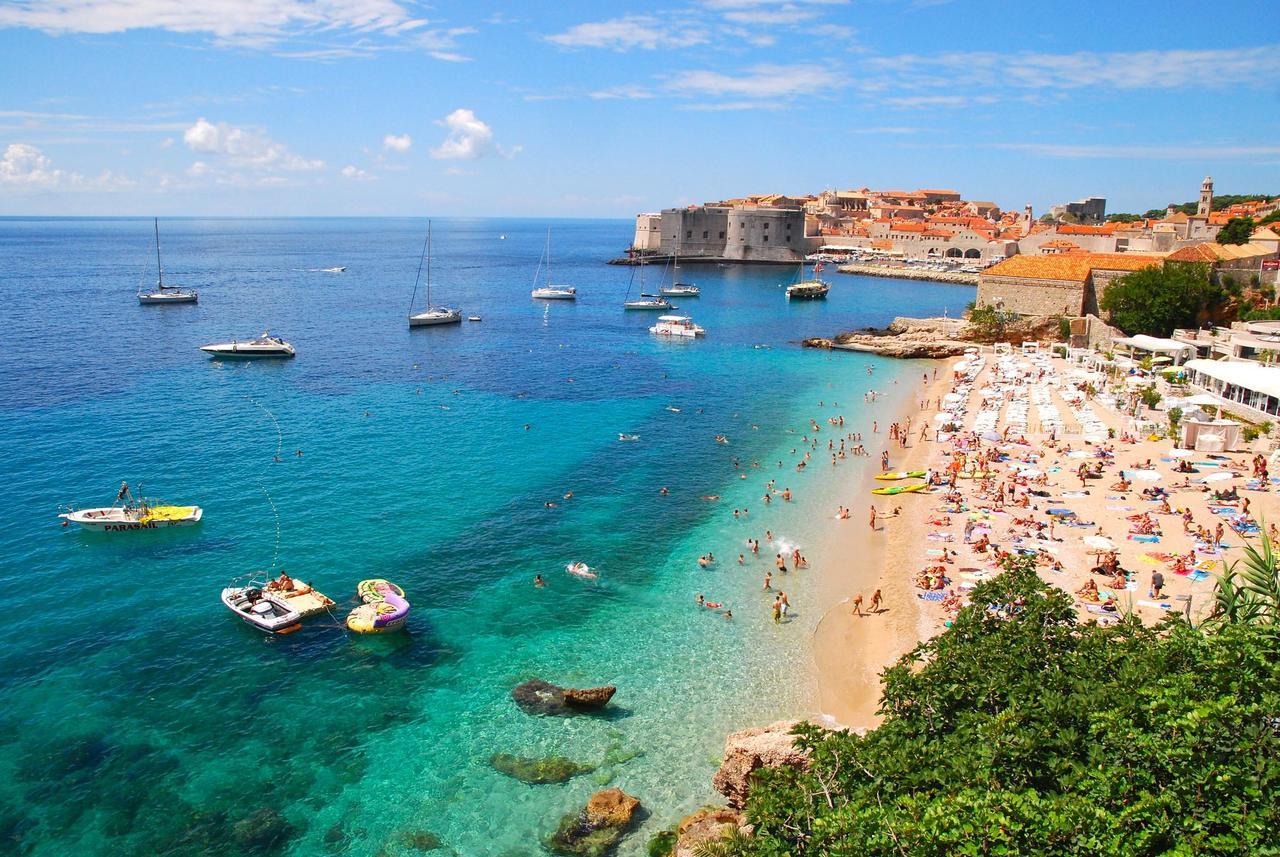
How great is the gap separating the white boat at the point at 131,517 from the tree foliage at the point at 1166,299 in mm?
49200

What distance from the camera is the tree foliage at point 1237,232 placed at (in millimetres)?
66125

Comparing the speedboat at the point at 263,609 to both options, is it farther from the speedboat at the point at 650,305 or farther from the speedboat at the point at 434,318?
the speedboat at the point at 650,305

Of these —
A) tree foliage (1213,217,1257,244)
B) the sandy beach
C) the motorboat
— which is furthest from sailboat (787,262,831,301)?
the sandy beach

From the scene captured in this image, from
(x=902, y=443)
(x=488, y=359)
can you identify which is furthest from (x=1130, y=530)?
(x=488, y=359)

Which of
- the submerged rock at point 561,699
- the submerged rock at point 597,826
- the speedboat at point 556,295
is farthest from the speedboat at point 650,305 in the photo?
the submerged rock at point 597,826

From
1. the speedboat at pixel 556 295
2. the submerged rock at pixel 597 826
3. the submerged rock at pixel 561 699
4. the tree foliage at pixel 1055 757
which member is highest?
the speedboat at pixel 556 295

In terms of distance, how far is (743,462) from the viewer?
34.1m

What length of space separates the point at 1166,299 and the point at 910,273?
228ft

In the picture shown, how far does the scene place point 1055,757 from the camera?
929 cm

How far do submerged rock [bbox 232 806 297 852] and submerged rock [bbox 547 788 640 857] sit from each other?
457cm

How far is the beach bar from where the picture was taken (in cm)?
2984

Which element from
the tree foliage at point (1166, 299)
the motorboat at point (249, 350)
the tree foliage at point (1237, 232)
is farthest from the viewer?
the tree foliage at point (1237, 232)

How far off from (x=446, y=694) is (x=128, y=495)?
15964 mm

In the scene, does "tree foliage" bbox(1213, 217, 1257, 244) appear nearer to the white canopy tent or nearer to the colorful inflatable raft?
the white canopy tent
